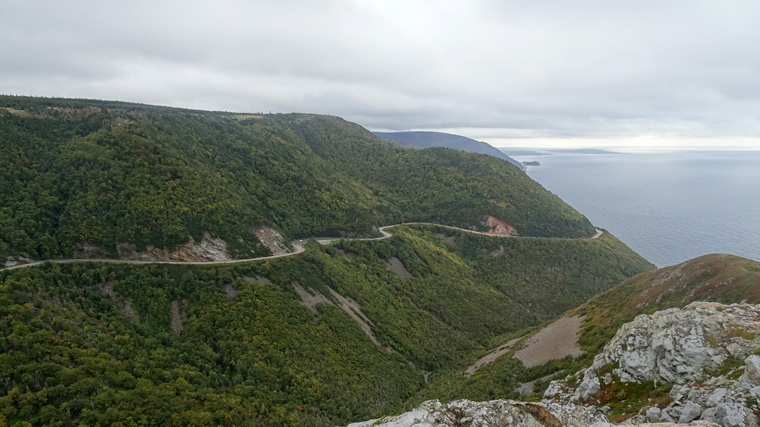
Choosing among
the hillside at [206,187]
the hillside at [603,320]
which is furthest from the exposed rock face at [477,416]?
the hillside at [206,187]

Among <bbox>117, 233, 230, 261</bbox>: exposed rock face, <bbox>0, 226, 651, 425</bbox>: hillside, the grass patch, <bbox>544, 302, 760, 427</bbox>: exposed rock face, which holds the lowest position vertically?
<bbox>0, 226, 651, 425</bbox>: hillside

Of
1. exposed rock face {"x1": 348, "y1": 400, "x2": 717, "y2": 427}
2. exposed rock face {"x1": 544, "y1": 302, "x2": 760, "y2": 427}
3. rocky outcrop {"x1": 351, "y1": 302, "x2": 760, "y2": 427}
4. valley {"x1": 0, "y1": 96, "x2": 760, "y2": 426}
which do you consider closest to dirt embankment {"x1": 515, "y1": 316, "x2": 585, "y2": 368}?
valley {"x1": 0, "y1": 96, "x2": 760, "y2": 426}

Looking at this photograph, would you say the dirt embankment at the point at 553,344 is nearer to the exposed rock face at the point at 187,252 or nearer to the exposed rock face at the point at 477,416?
the exposed rock face at the point at 477,416

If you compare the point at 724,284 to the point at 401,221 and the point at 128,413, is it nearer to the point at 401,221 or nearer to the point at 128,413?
the point at 128,413

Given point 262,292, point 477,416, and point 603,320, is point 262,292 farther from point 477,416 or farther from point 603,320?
point 603,320

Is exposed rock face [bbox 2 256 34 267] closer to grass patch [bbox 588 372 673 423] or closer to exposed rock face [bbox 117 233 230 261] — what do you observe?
exposed rock face [bbox 117 233 230 261]

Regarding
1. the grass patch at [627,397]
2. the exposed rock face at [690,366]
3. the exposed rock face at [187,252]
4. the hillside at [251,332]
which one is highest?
the exposed rock face at [690,366]

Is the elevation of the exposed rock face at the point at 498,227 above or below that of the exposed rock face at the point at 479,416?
below
